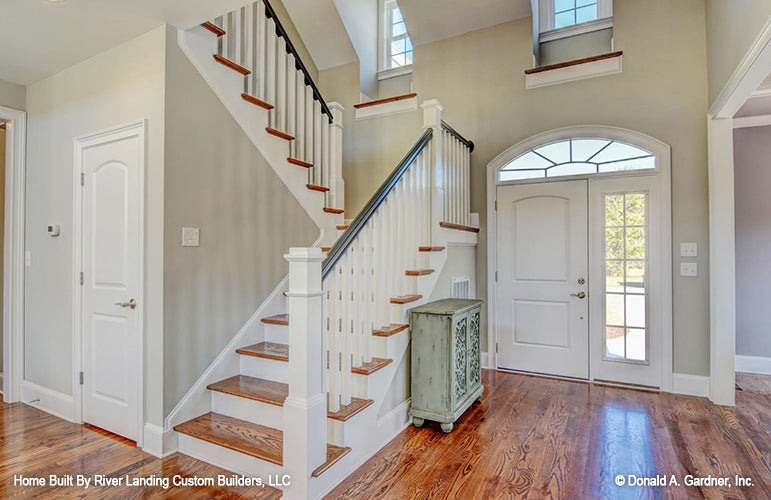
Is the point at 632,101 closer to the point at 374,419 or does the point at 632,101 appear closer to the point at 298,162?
the point at 298,162

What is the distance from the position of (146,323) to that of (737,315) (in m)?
5.27

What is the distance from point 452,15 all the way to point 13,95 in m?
3.97

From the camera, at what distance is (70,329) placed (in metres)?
2.89

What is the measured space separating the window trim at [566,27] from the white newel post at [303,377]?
365cm

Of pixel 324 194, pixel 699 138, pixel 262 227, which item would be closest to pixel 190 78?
pixel 262 227

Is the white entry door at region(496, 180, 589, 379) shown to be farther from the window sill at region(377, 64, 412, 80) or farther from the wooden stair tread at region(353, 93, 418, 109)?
the window sill at region(377, 64, 412, 80)

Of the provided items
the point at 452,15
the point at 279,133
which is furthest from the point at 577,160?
the point at 279,133

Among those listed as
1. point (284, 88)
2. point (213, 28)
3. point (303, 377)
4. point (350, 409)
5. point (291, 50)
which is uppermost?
point (291, 50)

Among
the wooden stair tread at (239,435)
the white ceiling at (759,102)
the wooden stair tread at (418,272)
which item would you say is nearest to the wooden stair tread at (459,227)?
the wooden stair tread at (418,272)

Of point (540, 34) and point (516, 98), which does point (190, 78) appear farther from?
point (540, 34)

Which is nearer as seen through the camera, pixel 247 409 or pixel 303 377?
pixel 303 377

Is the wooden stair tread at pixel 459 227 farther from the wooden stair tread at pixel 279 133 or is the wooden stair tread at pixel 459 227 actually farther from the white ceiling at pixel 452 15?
the white ceiling at pixel 452 15

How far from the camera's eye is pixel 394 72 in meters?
4.91

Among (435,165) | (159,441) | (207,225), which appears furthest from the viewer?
(435,165)
